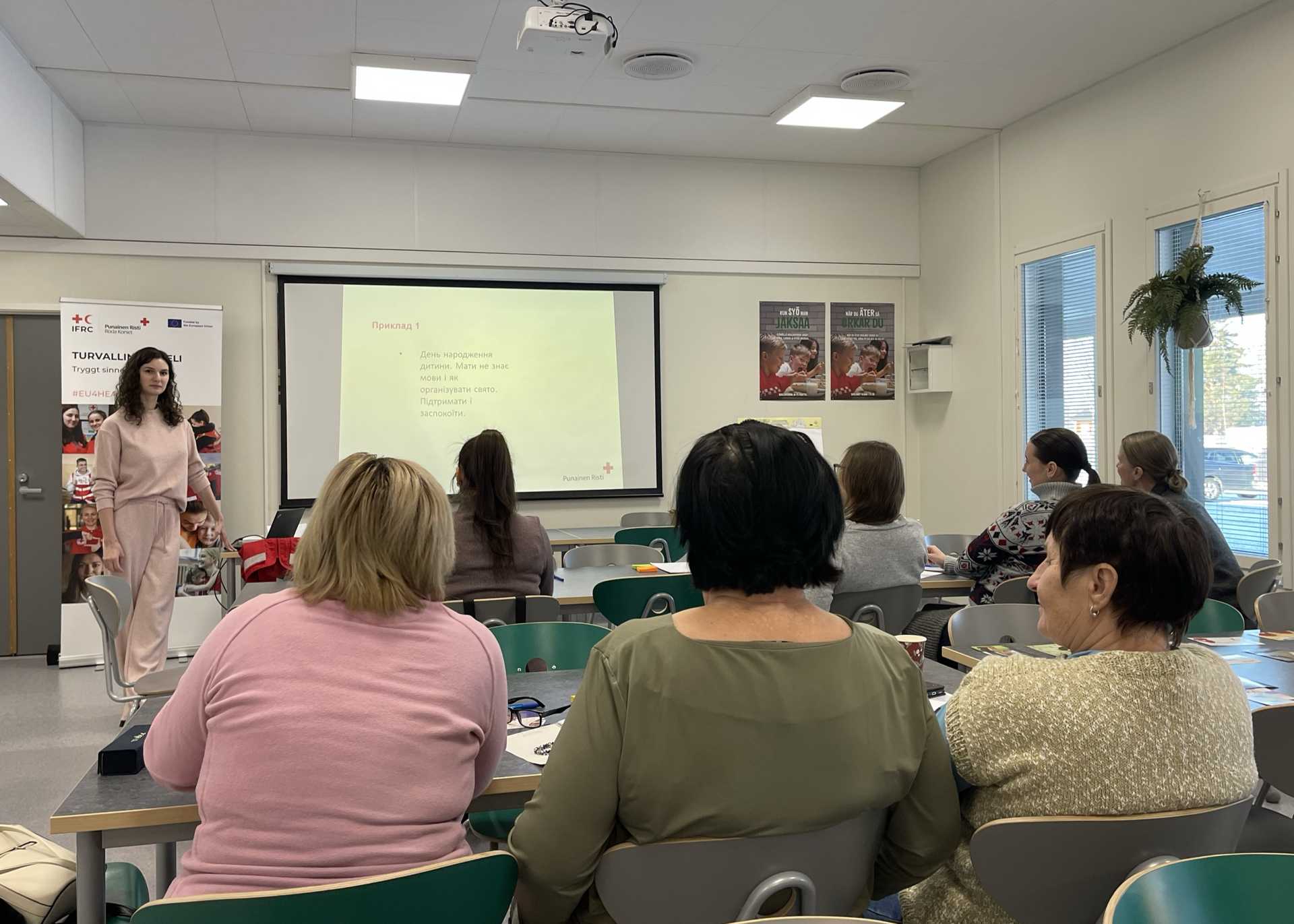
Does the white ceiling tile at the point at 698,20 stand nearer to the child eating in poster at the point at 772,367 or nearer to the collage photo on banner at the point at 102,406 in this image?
the child eating in poster at the point at 772,367

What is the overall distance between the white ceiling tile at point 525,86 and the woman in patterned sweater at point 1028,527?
3198 mm

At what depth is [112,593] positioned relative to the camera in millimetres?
3750

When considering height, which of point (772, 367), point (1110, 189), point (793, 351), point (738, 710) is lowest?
point (738, 710)

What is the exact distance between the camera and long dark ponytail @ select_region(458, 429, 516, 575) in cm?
341

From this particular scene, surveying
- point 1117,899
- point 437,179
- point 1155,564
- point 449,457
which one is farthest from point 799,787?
point 437,179

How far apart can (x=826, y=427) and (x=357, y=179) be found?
3.70m

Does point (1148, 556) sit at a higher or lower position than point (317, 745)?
higher

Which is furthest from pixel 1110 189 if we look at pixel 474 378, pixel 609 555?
pixel 474 378

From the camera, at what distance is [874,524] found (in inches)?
143

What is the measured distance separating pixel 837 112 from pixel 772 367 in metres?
1.92

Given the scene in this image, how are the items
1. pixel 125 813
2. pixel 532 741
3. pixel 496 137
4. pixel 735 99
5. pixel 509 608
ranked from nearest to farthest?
pixel 125 813, pixel 532 741, pixel 509 608, pixel 735 99, pixel 496 137

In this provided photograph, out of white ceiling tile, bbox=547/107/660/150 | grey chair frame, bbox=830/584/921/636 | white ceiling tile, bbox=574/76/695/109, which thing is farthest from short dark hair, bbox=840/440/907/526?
white ceiling tile, bbox=547/107/660/150

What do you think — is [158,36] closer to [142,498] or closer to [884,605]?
[142,498]

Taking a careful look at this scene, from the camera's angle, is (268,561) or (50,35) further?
(268,561)
